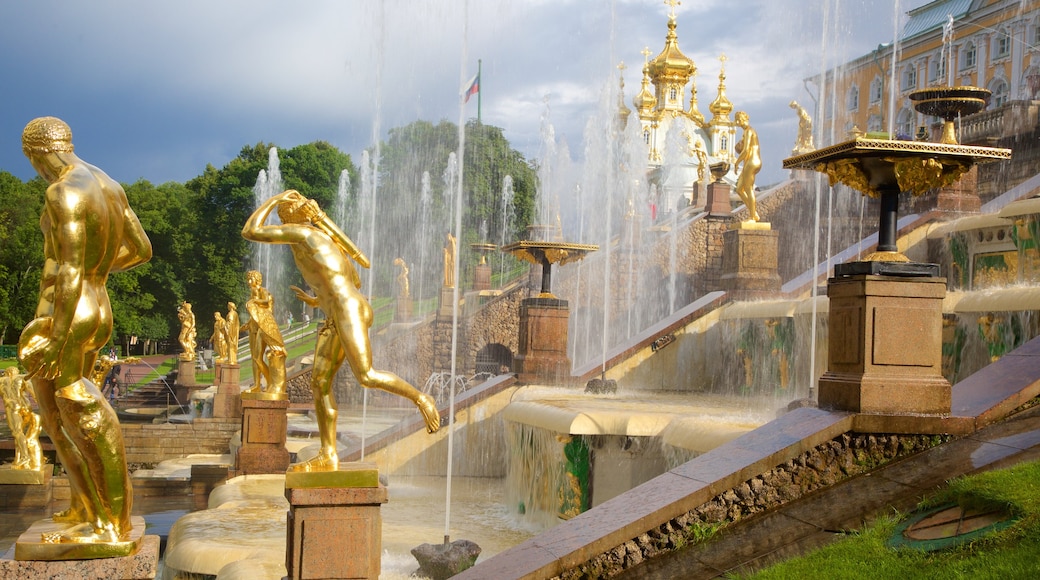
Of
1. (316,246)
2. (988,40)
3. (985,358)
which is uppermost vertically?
(988,40)

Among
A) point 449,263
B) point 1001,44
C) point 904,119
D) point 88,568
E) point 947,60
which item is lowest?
point 88,568

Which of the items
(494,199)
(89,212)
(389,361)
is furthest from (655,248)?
(494,199)

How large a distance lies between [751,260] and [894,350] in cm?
1291

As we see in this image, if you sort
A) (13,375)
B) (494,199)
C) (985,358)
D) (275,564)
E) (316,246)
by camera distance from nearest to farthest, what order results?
1. (316,246)
2. (275,564)
3. (985,358)
4. (13,375)
5. (494,199)

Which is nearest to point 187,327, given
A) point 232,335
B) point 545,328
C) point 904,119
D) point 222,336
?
point 222,336

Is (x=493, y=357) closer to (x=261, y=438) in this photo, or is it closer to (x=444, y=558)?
(x=261, y=438)

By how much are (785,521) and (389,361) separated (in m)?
24.6

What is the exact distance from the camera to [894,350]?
7.08 meters

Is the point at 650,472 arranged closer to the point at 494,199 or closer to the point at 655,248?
the point at 655,248

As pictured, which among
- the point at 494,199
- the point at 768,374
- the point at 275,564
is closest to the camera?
the point at 275,564

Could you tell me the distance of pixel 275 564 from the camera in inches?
337

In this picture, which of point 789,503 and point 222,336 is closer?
point 789,503

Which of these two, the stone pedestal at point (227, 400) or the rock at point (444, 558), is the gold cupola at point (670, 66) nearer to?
the stone pedestal at point (227, 400)

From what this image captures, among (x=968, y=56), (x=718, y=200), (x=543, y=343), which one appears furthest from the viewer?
(x=968, y=56)
